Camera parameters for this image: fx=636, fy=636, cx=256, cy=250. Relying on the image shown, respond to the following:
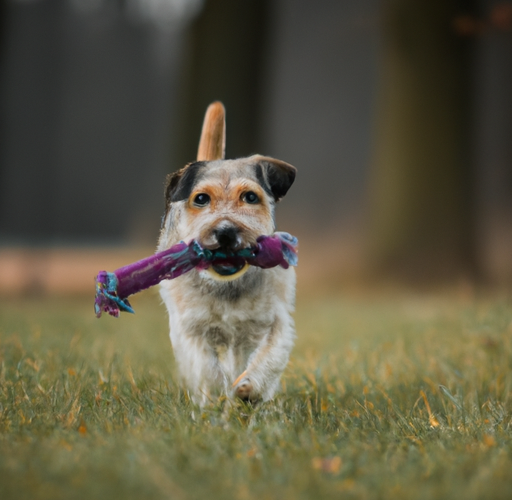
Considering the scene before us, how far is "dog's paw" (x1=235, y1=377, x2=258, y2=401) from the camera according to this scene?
2980 mm

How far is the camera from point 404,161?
8.45m

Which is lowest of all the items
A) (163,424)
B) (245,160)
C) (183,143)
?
(163,424)

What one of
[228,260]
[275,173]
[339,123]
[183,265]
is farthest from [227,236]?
[339,123]

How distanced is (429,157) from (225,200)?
5.71 metres

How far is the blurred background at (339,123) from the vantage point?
834 centimetres

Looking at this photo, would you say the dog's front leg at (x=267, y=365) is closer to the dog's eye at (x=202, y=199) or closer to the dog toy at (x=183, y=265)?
the dog toy at (x=183, y=265)

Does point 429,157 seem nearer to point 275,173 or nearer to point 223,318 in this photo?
point 275,173

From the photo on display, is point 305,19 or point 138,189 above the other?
point 305,19

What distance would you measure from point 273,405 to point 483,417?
3.40ft

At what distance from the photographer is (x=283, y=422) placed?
280cm

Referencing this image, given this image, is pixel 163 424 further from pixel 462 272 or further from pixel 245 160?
pixel 462 272

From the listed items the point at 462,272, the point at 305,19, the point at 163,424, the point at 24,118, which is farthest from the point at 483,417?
the point at 24,118

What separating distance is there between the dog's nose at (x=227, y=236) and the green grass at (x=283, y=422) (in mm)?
749

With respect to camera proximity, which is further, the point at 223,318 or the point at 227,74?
the point at 227,74
